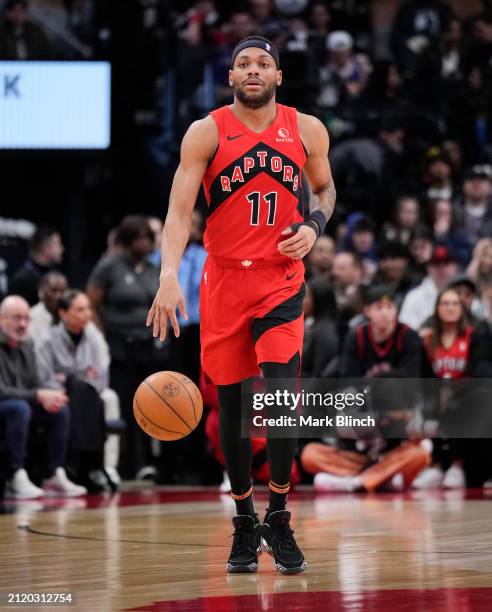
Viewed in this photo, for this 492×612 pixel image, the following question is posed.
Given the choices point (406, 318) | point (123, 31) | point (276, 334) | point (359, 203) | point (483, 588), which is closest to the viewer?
point (483, 588)

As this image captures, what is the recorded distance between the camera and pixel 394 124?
15.8 metres

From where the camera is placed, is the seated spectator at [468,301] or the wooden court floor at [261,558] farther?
the seated spectator at [468,301]

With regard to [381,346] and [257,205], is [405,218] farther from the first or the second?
[257,205]

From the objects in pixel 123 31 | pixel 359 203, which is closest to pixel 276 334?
pixel 359 203

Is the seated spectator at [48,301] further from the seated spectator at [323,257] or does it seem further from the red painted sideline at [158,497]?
the seated spectator at [323,257]

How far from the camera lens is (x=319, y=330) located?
1168 cm

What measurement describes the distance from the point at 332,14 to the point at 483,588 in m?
13.4

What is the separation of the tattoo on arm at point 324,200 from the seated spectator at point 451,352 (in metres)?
5.11

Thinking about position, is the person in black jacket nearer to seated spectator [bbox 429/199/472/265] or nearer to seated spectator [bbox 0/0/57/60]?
seated spectator [bbox 429/199/472/265]

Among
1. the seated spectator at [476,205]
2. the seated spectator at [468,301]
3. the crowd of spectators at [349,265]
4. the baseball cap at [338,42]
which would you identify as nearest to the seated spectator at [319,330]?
the crowd of spectators at [349,265]

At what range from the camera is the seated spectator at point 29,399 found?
412 inches

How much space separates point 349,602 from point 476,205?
9730mm

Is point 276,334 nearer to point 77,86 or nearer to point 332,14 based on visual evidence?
point 77,86

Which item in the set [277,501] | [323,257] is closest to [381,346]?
[323,257]
